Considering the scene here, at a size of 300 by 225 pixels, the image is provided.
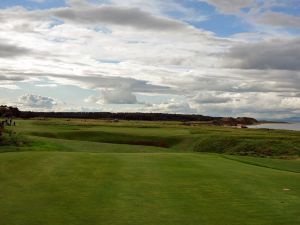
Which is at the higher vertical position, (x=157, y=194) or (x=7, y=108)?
(x=7, y=108)

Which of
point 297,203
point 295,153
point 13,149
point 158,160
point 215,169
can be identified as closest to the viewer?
point 297,203

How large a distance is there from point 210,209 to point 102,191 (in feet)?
12.4

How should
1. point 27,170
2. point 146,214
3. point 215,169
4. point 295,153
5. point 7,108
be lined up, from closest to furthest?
point 146,214 → point 27,170 → point 215,169 → point 295,153 → point 7,108

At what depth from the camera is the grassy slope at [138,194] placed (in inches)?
427

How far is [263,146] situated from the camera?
154ft

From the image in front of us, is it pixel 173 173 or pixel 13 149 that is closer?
pixel 173 173

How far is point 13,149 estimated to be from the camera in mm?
32344

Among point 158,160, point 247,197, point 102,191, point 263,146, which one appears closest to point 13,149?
point 158,160

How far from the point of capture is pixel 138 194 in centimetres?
1325

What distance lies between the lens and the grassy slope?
10.8 m

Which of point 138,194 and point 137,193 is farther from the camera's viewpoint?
point 137,193

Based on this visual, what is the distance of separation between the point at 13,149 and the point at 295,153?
28927mm

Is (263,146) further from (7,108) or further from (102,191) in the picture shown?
(102,191)

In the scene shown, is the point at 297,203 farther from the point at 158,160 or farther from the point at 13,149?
the point at 13,149
